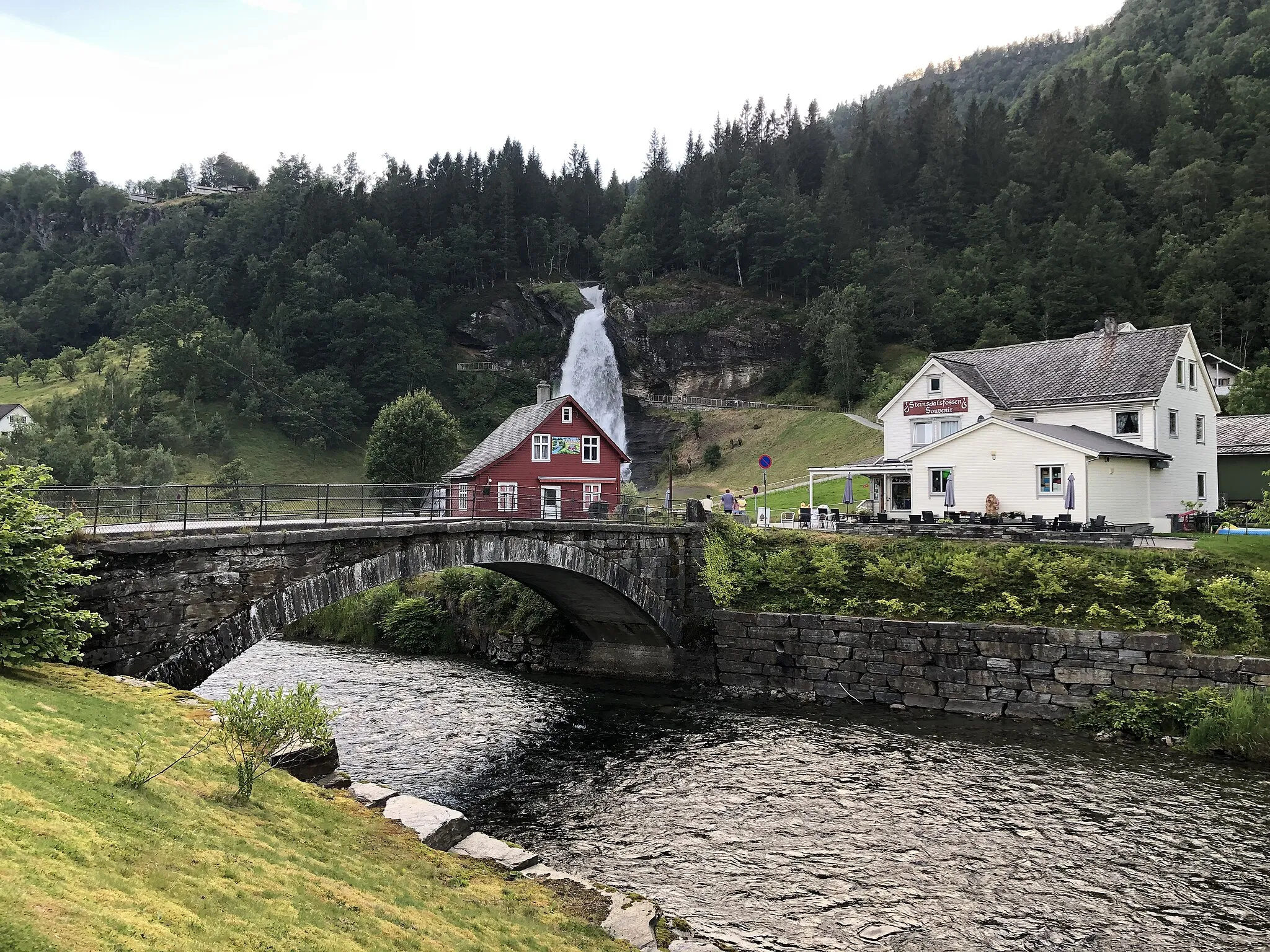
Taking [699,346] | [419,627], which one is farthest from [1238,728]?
[699,346]

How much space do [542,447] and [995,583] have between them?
27140mm

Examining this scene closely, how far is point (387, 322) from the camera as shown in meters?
105

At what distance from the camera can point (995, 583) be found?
3038 cm

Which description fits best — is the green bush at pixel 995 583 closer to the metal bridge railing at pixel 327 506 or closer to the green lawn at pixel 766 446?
the metal bridge railing at pixel 327 506

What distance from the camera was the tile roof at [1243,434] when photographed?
4897cm

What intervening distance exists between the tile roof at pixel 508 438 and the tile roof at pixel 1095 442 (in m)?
25.3

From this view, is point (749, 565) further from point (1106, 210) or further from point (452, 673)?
point (1106, 210)

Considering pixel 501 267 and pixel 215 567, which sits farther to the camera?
pixel 501 267

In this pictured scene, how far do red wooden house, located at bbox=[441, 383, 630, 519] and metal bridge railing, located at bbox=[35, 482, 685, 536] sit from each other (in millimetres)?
120

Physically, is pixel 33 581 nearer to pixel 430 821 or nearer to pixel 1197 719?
pixel 430 821

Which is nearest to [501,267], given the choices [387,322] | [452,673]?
[387,322]

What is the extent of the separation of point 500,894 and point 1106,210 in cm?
10876

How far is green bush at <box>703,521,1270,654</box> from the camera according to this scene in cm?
2661

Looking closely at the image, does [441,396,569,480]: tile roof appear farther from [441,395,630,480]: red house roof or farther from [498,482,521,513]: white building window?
[498,482,521,513]: white building window
